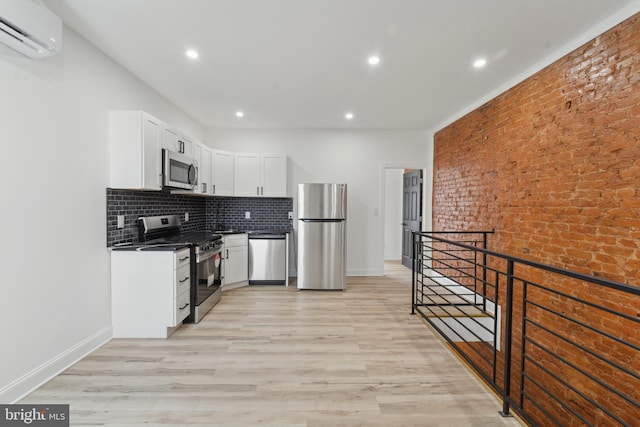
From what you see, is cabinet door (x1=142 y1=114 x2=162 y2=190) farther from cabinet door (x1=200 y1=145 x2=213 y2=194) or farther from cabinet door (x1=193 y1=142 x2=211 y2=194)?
cabinet door (x1=200 y1=145 x2=213 y2=194)

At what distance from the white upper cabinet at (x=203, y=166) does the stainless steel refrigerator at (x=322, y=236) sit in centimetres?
140

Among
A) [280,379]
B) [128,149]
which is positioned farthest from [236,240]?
[280,379]

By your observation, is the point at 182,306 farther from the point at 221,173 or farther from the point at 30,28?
the point at 30,28

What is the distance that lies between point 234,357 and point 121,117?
2.48 meters

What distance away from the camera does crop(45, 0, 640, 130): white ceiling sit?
216 centimetres

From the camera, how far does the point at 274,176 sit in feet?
16.6

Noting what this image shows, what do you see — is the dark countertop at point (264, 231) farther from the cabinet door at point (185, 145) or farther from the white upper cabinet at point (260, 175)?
the cabinet door at point (185, 145)

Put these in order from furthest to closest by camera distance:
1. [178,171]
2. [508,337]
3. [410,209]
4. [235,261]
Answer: [410,209] → [235,261] → [178,171] → [508,337]

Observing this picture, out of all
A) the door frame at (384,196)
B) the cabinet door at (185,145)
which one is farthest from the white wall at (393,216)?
the cabinet door at (185,145)

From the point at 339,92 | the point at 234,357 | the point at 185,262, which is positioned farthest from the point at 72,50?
the point at 234,357

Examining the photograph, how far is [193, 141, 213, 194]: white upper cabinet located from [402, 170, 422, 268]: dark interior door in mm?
3689

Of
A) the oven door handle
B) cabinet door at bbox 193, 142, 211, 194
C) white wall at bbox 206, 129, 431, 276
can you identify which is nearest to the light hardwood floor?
the oven door handle

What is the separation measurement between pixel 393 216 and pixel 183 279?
5190 millimetres

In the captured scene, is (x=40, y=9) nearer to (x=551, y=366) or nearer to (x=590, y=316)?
(x=590, y=316)
